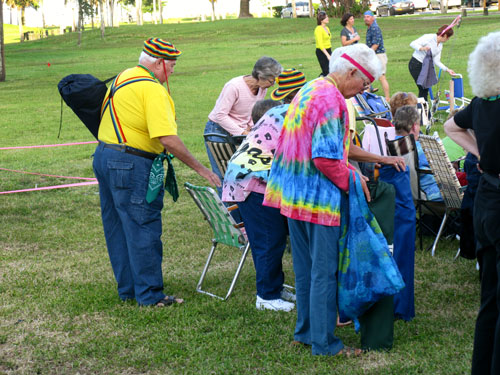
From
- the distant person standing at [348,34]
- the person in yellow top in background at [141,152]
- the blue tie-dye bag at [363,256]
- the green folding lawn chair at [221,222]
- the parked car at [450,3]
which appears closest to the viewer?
the blue tie-dye bag at [363,256]

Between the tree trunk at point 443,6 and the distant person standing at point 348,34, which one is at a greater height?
the tree trunk at point 443,6

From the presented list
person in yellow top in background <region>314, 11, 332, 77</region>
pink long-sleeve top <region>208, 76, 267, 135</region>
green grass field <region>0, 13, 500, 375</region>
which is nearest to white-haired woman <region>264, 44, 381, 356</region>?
green grass field <region>0, 13, 500, 375</region>

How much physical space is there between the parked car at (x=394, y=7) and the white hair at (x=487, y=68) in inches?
2038

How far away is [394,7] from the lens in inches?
2105

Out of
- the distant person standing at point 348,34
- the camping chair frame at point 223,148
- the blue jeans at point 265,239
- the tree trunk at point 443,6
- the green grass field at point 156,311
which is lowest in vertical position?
the green grass field at point 156,311

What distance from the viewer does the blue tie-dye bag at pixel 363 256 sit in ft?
13.4

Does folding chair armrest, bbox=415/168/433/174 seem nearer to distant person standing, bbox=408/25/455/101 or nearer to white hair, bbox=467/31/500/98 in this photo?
white hair, bbox=467/31/500/98

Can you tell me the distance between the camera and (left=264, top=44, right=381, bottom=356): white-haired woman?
12.8ft

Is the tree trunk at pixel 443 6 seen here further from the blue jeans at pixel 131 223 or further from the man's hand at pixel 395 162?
the man's hand at pixel 395 162

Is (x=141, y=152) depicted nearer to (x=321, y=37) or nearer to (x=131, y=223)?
(x=131, y=223)

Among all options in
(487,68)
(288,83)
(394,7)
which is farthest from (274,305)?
(394,7)

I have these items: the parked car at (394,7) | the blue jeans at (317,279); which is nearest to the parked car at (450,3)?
the parked car at (394,7)

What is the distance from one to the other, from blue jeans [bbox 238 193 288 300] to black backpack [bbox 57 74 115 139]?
4.13 ft

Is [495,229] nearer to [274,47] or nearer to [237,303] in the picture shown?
[237,303]
